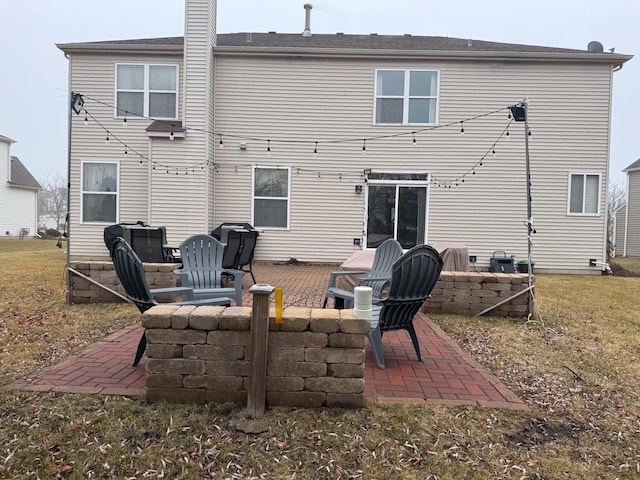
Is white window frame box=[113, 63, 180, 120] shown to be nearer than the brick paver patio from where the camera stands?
No

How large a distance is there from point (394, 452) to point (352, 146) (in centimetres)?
927

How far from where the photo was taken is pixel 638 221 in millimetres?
20219

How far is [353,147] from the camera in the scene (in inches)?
426

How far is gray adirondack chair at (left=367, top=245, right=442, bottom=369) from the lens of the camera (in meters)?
3.40

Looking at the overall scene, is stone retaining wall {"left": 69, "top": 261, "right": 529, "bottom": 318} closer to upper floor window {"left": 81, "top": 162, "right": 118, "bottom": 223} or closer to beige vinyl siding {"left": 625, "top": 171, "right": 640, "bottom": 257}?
upper floor window {"left": 81, "top": 162, "right": 118, "bottom": 223}

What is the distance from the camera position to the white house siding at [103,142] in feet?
35.3

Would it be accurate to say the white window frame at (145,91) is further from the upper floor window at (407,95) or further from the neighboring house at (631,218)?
the neighboring house at (631,218)

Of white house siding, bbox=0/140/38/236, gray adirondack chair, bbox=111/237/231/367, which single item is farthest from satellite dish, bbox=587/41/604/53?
Result: white house siding, bbox=0/140/38/236

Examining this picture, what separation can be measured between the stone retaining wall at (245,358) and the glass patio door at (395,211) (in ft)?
27.2

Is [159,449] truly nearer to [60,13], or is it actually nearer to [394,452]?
[394,452]

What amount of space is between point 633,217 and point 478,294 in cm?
1997

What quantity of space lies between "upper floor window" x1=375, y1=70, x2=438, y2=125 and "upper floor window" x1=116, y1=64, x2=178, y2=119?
533 centimetres

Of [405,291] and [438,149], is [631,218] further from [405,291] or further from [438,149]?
[405,291]

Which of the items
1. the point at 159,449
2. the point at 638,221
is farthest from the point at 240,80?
the point at 638,221
